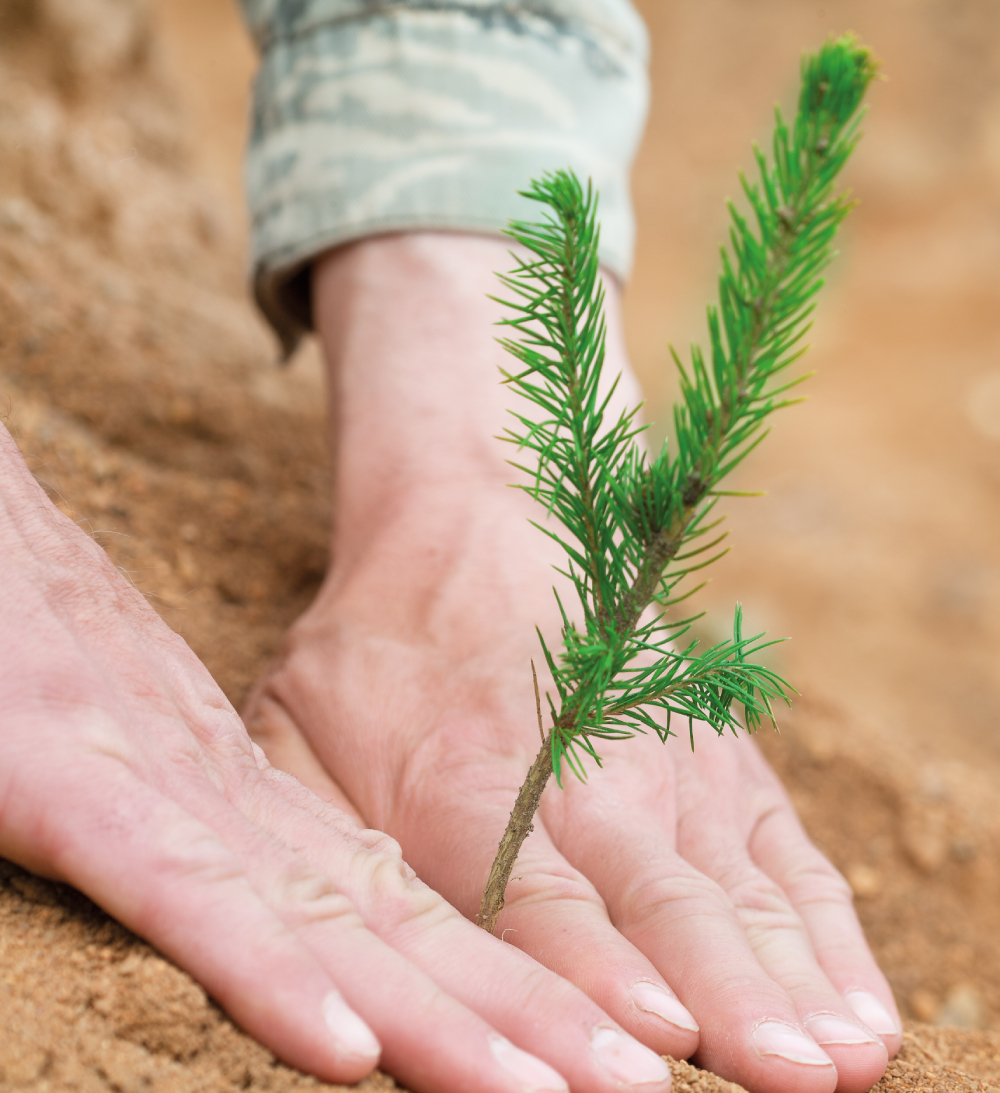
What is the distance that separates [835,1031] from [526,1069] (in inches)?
12.0

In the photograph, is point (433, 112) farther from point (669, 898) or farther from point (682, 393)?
point (669, 898)

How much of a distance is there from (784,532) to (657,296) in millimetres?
2950

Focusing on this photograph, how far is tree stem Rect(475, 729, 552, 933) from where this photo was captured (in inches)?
26.6

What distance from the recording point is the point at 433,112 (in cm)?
135

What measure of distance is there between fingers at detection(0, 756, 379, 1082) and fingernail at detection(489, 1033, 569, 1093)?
79 millimetres

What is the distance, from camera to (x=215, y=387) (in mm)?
1875

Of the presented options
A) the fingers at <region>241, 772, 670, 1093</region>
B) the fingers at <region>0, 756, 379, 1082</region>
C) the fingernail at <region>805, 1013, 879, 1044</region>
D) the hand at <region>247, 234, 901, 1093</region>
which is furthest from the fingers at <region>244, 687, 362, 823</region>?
the fingernail at <region>805, 1013, 879, 1044</region>

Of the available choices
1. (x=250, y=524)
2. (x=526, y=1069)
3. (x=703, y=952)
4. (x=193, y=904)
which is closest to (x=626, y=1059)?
(x=526, y=1069)

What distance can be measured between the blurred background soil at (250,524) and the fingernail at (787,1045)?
0.21 ft

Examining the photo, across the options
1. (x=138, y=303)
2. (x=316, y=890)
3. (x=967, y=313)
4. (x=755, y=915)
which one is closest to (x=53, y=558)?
(x=316, y=890)

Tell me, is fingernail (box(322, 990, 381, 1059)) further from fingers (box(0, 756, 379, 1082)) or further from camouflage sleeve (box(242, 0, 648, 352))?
camouflage sleeve (box(242, 0, 648, 352))

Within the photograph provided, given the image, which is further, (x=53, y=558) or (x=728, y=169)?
(x=728, y=169)

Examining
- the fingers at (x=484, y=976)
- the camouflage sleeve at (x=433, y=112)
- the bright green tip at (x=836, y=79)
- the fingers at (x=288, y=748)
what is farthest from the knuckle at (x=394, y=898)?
the camouflage sleeve at (x=433, y=112)

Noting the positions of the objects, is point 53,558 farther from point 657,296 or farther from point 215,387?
point 657,296
